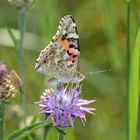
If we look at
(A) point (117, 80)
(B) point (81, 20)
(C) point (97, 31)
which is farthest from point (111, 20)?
→ (C) point (97, 31)

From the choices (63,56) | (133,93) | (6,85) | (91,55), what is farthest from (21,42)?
(91,55)

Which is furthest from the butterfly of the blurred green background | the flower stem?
the blurred green background

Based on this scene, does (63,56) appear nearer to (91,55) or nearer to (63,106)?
(63,106)

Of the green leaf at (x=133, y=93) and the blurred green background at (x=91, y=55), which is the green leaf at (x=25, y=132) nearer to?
the green leaf at (x=133, y=93)

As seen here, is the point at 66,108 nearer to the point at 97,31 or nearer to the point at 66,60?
the point at 66,60

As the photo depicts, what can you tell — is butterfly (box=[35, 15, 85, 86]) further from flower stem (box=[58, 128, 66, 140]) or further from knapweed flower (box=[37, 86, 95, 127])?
flower stem (box=[58, 128, 66, 140])
